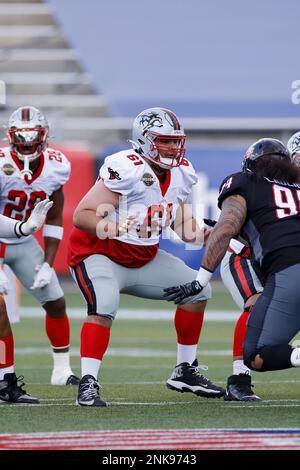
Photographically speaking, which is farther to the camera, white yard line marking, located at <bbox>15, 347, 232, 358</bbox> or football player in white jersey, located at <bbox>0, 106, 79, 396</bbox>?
white yard line marking, located at <bbox>15, 347, 232, 358</bbox>

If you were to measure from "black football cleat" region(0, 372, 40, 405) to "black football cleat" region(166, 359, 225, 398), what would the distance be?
710mm

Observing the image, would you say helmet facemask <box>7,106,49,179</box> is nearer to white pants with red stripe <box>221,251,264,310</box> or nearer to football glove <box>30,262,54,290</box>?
football glove <box>30,262,54,290</box>

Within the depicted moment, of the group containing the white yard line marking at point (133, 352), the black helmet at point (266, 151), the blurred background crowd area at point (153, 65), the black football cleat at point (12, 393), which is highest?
the blurred background crowd area at point (153, 65)

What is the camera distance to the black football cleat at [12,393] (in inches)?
187

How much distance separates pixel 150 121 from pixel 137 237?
0.56 m

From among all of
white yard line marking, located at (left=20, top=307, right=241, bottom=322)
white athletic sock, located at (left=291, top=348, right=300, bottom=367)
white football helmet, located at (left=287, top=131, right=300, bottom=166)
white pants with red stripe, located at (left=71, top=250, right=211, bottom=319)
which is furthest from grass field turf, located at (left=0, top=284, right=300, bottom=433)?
white football helmet, located at (left=287, top=131, right=300, bottom=166)

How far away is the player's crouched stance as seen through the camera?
4.71 meters

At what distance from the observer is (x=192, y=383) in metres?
5.00

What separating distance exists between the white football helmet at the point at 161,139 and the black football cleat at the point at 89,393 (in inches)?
41.7

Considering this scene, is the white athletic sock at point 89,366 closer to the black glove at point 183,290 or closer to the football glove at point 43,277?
the black glove at point 183,290

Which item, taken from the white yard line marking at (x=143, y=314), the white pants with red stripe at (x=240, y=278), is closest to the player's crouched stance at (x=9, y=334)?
the white pants with red stripe at (x=240, y=278)

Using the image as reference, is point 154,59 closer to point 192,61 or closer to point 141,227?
point 192,61

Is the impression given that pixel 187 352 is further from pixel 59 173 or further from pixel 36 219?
pixel 59 173

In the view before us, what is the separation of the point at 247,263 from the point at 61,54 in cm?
1094
